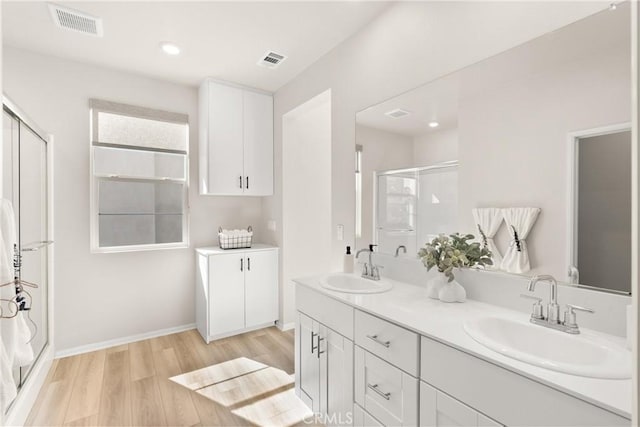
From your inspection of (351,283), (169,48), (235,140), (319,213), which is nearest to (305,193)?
(319,213)

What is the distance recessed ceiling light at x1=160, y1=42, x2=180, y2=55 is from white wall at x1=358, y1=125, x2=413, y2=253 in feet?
5.31

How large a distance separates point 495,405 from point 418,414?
A: 36cm

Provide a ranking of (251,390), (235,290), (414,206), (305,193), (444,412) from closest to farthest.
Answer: (444,412) < (414,206) < (251,390) < (235,290) < (305,193)

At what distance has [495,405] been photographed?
98cm

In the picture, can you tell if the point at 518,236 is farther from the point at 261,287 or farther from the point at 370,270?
the point at 261,287

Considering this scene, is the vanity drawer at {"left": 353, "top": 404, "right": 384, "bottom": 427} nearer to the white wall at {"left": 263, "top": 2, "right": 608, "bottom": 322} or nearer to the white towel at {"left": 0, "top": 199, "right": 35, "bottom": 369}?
the white wall at {"left": 263, "top": 2, "right": 608, "bottom": 322}

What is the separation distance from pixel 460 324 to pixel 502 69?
1.18 metres

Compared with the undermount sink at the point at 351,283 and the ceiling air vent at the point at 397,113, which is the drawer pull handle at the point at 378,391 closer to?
the undermount sink at the point at 351,283

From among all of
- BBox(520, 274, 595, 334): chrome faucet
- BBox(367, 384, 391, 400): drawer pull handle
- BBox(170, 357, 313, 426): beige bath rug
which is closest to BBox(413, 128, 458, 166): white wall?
BBox(520, 274, 595, 334): chrome faucet

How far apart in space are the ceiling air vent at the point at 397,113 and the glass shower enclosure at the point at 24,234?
79.5 inches

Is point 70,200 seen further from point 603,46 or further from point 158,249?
point 603,46

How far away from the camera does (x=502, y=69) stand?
1.45 meters

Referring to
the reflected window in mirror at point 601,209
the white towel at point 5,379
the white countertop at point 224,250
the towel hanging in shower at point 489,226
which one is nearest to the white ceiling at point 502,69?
the reflected window in mirror at point 601,209

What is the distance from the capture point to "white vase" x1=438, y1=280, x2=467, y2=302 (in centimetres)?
153
